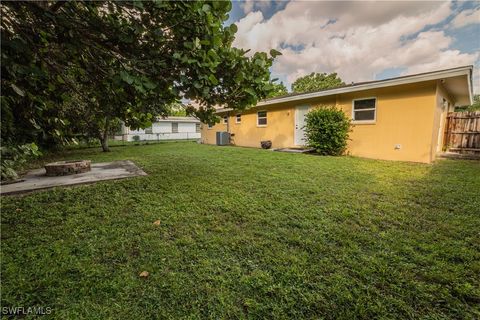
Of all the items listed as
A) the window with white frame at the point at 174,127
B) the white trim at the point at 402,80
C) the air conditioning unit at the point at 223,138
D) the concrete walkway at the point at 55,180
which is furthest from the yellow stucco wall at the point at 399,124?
the window with white frame at the point at 174,127

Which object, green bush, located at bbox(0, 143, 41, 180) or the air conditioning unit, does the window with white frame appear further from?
green bush, located at bbox(0, 143, 41, 180)

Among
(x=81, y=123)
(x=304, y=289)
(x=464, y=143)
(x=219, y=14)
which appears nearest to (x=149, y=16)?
(x=219, y=14)

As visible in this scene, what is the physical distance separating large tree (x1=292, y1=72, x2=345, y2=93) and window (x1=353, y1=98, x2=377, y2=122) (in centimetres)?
2662

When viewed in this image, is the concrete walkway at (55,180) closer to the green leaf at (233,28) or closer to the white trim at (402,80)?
the green leaf at (233,28)

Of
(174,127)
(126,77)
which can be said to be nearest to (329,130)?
(126,77)

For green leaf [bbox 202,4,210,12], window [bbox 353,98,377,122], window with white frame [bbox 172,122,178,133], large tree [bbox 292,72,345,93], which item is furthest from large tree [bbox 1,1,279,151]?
large tree [bbox 292,72,345,93]

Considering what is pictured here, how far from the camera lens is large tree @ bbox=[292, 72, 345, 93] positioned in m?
33.5

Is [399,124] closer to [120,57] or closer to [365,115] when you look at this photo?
[365,115]

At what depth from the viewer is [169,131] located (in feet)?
90.6

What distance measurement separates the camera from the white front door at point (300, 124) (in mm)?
10336

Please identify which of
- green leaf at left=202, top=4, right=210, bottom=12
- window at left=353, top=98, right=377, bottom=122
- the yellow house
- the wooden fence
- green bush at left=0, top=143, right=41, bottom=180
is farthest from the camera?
the wooden fence

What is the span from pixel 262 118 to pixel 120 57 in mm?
10915

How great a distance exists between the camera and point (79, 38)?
2.00 m

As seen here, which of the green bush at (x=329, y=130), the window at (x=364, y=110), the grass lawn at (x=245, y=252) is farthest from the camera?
the green bush at (x=329, y=130)
